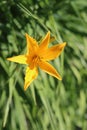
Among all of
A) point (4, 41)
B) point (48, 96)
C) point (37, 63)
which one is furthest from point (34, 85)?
point (37, 63)

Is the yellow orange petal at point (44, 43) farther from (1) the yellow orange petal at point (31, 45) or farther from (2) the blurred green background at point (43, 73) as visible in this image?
(2) the blurred green background at point (43, 73)

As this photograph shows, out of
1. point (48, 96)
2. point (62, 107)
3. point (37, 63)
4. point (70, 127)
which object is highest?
point (37, 63)

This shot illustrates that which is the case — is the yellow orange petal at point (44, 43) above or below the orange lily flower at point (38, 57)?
above

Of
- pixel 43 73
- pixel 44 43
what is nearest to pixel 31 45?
pixel 44 43

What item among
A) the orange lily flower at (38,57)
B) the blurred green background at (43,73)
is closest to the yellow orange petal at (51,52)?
the orange lily flower at (38,57)

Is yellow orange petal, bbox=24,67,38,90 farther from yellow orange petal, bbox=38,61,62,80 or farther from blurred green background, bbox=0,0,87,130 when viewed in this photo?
blurred green background, bbox=0,0,87,130

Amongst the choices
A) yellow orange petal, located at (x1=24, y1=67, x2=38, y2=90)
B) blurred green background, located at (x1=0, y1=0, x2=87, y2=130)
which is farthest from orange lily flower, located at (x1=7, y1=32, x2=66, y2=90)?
blurred green background, located at (x1=0, y1=0, x2=87, y2=130)

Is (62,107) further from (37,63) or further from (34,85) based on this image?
(37,63)

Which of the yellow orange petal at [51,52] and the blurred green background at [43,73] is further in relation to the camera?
the blurred green background at [43,73]

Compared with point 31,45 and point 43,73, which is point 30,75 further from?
point 43,73
